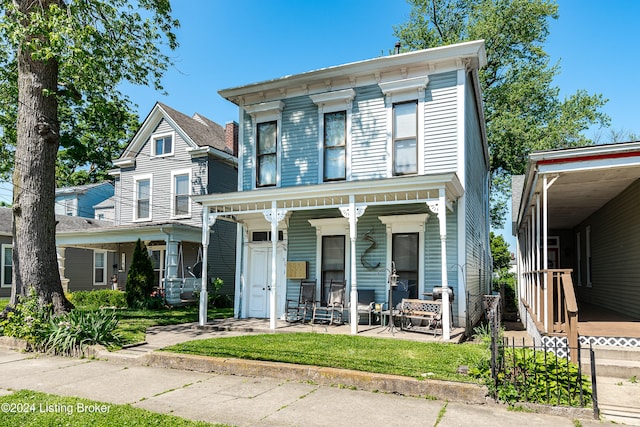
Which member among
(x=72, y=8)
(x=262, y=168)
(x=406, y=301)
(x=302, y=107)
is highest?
(x=72, y=8)

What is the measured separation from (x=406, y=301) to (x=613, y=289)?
20.1 feet

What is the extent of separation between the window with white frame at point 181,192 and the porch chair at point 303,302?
30.5 ft

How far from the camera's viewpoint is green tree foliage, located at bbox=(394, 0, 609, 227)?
2388 centimetres

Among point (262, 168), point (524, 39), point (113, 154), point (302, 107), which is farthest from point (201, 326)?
point (113, 154)

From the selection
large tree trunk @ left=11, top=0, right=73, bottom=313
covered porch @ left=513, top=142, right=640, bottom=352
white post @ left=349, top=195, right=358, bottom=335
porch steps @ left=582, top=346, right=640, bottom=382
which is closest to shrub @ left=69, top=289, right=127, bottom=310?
large tree trunk @ left=11, top=0, right=73, bottom=313

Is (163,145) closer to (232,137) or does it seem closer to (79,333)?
(232,137)

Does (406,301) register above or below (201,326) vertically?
above

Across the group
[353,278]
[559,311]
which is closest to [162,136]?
[353,278]

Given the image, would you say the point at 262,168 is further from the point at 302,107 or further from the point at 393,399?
the point at 393,399

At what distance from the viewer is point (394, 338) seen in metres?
8.69

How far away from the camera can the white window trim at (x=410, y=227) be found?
10.4 metres

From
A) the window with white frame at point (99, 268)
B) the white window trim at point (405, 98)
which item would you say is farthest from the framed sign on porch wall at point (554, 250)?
the window with white frame at point (99, 268)

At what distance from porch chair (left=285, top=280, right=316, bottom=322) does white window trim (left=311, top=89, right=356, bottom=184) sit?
2750mm

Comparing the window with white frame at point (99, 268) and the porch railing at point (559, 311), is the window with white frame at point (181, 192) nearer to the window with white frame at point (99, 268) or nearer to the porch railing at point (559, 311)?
the window with white frame at point (99, 268)
